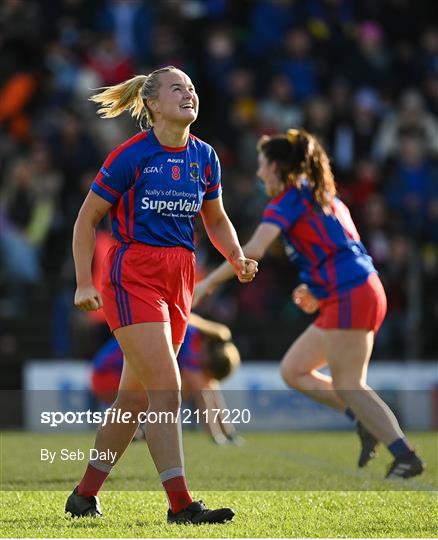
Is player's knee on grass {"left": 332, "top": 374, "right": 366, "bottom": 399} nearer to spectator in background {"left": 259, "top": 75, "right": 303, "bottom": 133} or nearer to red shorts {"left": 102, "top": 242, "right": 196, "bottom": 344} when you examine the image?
red shorts {"left": 102, "top": 242, "right": 196, "bottom": 344}

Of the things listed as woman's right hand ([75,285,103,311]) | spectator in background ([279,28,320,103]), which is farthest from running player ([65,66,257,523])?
spectator in background ([279,28,320,103])

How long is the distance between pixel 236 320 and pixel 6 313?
2.84 meters

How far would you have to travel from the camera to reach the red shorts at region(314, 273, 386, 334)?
8250 mm

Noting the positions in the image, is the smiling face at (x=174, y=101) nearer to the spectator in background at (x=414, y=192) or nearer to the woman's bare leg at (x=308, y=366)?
the woman's bare leg at (x=308, y=366)

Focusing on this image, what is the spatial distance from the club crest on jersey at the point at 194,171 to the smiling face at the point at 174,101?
8.2 inches

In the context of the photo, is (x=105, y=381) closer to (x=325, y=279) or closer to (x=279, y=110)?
(x=325, y=279)

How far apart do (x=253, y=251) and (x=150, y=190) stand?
206 centimetres

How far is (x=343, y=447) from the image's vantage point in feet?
37.7

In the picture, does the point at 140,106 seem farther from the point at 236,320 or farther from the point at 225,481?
the point at 236,320

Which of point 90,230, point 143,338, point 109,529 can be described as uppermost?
point 90,230

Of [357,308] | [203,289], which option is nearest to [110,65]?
[203,289]

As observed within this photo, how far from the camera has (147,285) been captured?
623 centimetres

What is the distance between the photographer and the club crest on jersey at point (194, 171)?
6.38m

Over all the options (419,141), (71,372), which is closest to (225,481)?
(71,372)
